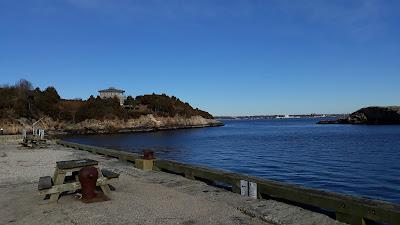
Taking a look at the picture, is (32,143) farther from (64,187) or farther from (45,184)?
(64,187)

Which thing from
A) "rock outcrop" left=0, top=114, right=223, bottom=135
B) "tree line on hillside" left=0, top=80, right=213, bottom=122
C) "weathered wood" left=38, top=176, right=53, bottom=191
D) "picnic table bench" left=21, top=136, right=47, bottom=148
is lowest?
"weathered wood" left=38, top=176, right=53, bottom=191

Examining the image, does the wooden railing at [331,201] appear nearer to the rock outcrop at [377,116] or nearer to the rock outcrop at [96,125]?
the rock outcrop at [96,125]

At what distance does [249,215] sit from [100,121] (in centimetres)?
11548

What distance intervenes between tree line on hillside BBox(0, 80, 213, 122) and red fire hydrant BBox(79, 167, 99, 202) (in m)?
98.8

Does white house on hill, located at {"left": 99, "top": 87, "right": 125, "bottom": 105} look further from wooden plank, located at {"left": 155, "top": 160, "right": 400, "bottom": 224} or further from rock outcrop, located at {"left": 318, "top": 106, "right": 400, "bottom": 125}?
wooden plank, located at {"left": 155, "top": 160, "right": 400, "bottom": 224}

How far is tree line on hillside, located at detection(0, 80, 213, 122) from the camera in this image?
10957cm

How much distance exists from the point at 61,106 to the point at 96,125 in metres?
14.9

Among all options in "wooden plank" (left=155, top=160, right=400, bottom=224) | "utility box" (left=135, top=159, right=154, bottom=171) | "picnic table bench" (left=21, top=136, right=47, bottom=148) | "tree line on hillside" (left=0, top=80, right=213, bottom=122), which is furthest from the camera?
"tree line on hillside" (left=0, top=80, right=213, bottom=122)

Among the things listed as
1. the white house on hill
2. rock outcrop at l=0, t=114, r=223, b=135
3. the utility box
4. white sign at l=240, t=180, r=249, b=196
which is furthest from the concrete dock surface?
the white house on hill

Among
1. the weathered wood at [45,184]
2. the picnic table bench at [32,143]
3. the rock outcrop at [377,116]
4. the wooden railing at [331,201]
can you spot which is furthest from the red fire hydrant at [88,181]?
the rock outcrop at [377,116]

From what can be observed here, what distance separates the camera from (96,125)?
118 meters

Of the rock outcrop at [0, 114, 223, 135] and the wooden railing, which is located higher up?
the rock outcrop at [0, 114, 223, 135]

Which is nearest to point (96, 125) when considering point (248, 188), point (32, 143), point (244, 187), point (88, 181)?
point (32, 143)

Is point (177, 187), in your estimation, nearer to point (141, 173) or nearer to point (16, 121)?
point (141, 173)
